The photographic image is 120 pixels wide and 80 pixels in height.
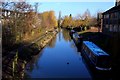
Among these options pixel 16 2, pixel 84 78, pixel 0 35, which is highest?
pixel 16 2

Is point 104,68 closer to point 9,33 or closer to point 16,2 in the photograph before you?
point 9,33

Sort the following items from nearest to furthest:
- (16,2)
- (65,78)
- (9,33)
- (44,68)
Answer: (65,78), (44,68), (9,33), (16,2)

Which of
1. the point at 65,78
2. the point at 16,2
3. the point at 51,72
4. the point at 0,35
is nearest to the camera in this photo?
the point at 65,78

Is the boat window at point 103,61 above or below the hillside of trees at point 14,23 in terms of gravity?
below

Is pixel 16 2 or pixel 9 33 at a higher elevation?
pixel 16 2

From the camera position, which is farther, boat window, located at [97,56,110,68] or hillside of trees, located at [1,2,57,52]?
hillside of trees, located at [1,2,57,52]

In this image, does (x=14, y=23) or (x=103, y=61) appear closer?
(x=103, y=61)

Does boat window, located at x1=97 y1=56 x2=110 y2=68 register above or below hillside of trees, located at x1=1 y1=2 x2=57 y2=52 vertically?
below

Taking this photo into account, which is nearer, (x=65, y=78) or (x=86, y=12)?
(x=65, y=78)

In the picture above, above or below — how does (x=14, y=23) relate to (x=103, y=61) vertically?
above

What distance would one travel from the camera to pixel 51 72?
1984 centimetres

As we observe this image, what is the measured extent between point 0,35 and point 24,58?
3.16m

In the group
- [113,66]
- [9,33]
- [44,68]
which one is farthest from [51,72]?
[9,33]

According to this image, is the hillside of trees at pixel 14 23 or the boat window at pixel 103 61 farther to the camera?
the hillside of trees at pixel 14 23
